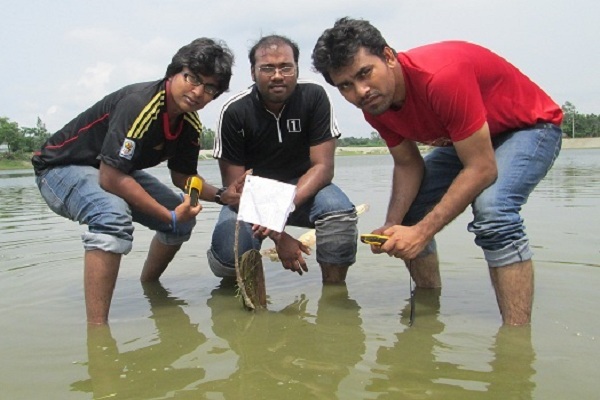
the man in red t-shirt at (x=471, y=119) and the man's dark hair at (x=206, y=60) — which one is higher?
the man's dark hair at (x=206, y=60)

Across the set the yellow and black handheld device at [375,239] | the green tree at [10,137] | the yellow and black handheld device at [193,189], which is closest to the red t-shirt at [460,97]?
the yellow and black handheld device at [375,239]

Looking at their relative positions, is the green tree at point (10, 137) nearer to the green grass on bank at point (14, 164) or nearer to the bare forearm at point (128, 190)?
the green grass on bank at point (14, 164)

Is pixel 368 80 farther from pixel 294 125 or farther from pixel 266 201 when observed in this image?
pixel 294 125

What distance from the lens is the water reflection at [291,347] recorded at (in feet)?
7.39

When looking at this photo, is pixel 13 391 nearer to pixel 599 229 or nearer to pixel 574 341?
pixel 574 341

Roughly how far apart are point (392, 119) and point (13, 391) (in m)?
→ 2.33

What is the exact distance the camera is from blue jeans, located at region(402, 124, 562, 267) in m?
2.92

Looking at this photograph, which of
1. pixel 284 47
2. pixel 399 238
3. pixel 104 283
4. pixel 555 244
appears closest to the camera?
pixel 399 238

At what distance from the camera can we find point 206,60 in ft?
11.1

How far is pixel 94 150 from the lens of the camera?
148 inches

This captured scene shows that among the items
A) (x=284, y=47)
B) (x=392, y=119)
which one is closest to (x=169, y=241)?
(x=284, y=47)

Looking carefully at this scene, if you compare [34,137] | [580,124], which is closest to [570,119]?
[580,124]

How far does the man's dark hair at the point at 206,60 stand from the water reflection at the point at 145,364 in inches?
57.0

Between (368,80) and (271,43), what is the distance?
1.25 metres
